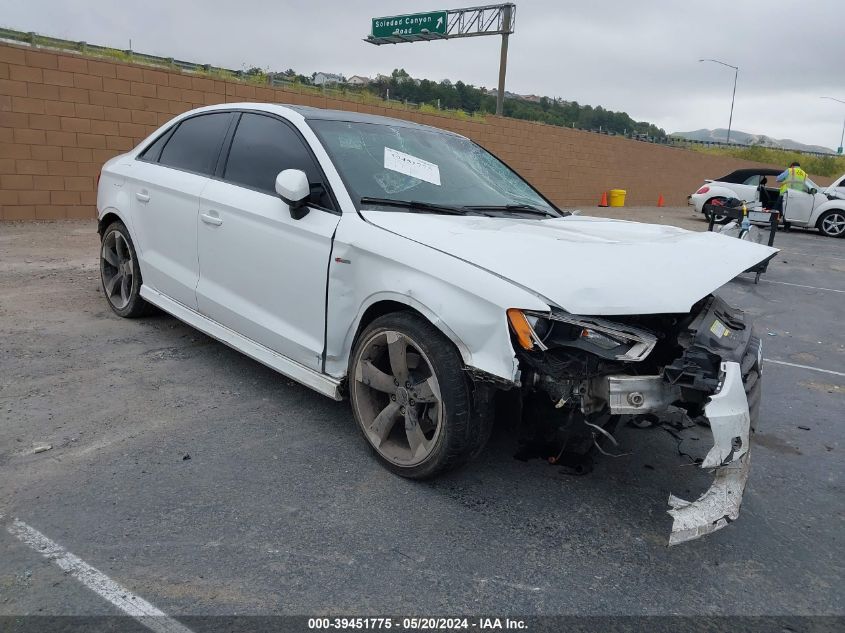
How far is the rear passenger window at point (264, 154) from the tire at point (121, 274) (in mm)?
1406

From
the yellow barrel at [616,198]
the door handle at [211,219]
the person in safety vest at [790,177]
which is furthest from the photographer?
the yellow barrel at [616,198]

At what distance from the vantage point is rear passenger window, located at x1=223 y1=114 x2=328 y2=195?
3.70 meters

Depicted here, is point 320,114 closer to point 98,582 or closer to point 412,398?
point 412,398

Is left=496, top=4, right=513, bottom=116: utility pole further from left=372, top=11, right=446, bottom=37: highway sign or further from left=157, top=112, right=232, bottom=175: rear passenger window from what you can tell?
left=157, top=112, right=232, bottom=175: rear passenger window

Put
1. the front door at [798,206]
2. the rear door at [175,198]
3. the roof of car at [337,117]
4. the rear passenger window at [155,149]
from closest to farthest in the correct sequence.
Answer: the roof of car at [337,117] < the rear door at [175,198] < the rear passenger window at [155,149] < the front door at [798,206]

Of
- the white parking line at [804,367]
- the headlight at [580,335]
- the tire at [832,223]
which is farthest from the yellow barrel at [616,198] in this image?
the headlight at [580,335]

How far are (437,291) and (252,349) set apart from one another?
1489mm

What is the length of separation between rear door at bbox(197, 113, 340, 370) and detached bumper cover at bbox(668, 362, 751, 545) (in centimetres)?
186

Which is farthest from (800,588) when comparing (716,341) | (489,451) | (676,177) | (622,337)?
(676,177)

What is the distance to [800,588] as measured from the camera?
2535 millimetres

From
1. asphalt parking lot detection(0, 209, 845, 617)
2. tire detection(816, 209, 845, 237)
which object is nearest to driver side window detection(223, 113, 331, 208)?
asphalt parking lot detection(0, 209, 845, 617)

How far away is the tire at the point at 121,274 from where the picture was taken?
5051 millimetres

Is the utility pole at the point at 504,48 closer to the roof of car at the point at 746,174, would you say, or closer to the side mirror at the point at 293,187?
the roof of car at the point at 746,174

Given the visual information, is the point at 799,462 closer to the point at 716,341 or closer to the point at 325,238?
the point at 716,341
